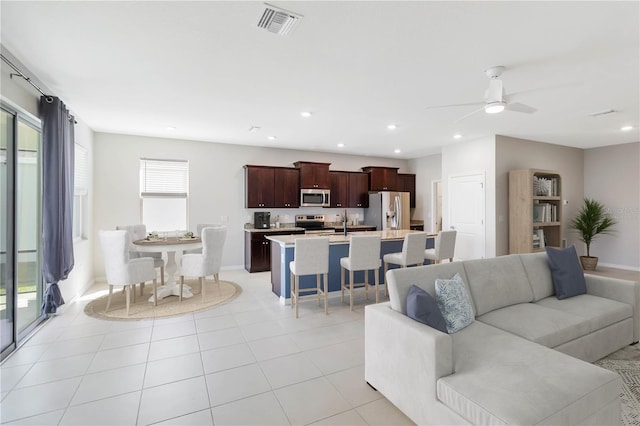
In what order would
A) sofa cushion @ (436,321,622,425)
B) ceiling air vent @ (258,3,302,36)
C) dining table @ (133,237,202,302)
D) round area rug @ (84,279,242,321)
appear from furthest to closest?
dining table @ (133,237,202,302), round area rug @ (84,279,242,321), ceiling air vent @ (258,3,302,36), sofa cushion @ (436,321,622,425)

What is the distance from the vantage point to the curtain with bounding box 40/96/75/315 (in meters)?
3.46

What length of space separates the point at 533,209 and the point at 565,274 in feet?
11.7

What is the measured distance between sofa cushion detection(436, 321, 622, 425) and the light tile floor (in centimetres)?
58

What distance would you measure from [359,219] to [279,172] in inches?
99.8

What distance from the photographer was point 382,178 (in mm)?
8141

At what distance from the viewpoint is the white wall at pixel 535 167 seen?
6.04 m

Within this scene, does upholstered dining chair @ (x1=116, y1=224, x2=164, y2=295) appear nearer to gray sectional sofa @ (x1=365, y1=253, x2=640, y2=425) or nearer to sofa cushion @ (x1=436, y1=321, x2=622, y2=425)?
gray sectional sofa @ (x1=365, y1=253, x2=640, y2=425)

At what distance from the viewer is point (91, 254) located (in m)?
5.52

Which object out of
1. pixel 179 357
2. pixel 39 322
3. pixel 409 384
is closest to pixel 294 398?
pixel 409 384

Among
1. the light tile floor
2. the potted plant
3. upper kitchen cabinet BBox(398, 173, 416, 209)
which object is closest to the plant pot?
the potted plant

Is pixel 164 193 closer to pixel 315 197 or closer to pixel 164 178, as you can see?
pixel 164 178

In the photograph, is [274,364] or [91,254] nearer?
[274,364]

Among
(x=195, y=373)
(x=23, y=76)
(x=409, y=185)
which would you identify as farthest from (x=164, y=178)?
(x=409, y=185)

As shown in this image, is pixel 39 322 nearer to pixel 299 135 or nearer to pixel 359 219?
pixel 299 135
